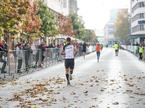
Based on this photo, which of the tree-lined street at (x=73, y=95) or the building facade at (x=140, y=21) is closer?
the tree-lined street at (x=73, y=95)

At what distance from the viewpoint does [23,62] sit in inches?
1070

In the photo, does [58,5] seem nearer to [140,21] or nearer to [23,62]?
[140,21]

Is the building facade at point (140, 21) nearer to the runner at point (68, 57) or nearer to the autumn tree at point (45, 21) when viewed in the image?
the autumn tree at point (45, 21)

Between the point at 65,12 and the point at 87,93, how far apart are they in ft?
311

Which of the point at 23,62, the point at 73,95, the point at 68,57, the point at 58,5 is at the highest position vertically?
the point at 58,5

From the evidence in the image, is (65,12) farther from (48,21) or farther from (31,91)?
(31,91)

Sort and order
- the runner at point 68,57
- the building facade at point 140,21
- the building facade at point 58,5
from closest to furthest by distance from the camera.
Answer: the runner at point 68,57
the building facade at point 58,5
the building facade at point 140,21

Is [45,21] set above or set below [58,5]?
below

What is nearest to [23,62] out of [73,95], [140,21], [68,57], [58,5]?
[68,57]

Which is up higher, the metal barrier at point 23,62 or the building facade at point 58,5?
the building facade at point 58,5

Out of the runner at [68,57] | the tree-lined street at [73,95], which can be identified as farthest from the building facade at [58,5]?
the tree-lined street at [73,95]

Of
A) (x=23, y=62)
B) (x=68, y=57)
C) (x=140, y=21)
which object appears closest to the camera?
(x=68, y=57)

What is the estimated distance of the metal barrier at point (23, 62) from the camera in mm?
24312

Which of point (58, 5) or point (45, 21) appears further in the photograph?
point (58, 5)
